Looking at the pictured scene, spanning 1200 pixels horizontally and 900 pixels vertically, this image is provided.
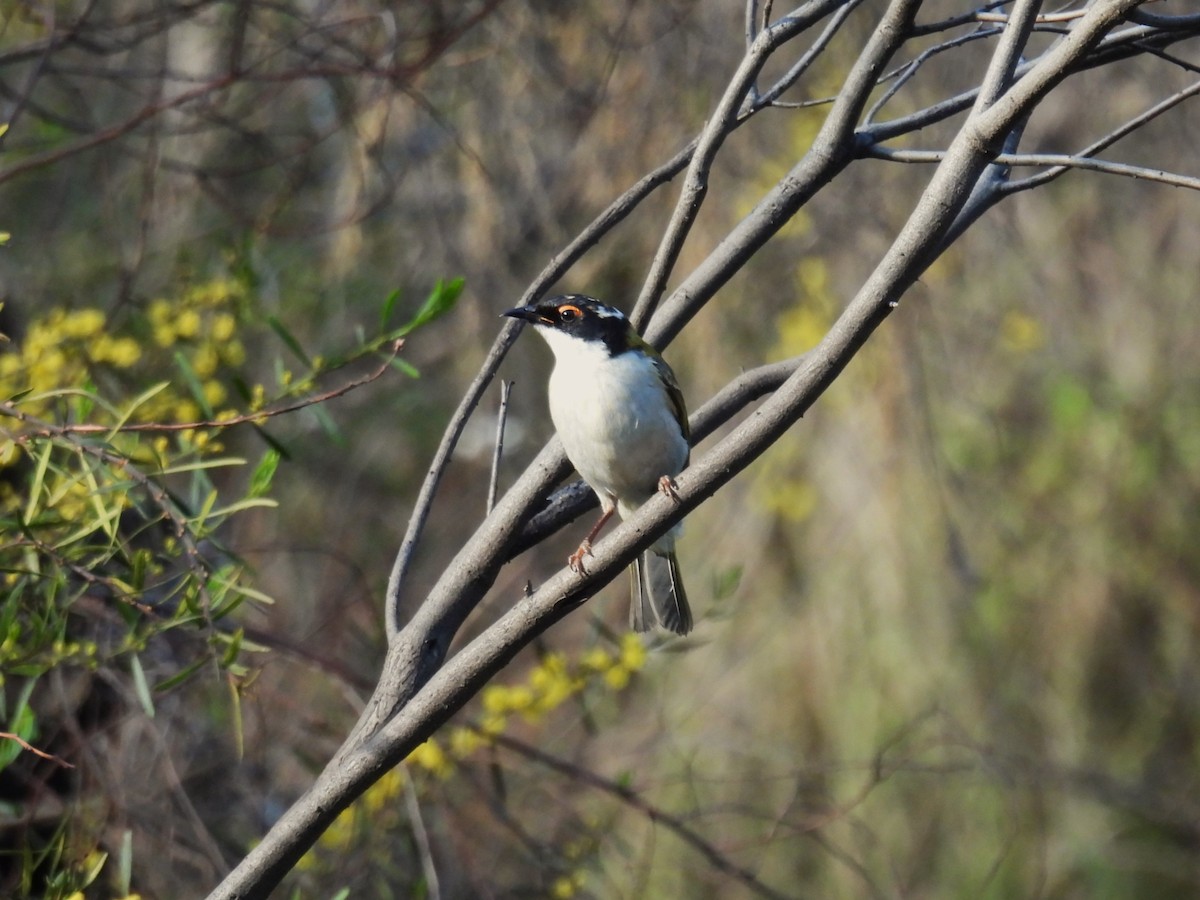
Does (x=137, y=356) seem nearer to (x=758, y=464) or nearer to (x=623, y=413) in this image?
(x=623, y=413)

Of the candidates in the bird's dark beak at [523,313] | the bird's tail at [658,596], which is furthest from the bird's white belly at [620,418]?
the bird's tail at [658,596]

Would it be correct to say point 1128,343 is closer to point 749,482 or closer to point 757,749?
point 749,482

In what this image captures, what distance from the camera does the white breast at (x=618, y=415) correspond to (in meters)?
3.68

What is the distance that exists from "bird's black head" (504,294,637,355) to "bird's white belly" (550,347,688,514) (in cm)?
5

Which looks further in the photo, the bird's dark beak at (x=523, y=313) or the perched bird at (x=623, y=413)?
the perched bird at (x=623, y=413)

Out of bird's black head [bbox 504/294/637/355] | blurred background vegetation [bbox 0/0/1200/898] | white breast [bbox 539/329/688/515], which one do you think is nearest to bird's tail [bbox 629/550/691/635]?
white breast [bbox 539/329/688/515]

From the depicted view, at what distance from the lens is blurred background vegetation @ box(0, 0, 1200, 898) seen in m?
5.90

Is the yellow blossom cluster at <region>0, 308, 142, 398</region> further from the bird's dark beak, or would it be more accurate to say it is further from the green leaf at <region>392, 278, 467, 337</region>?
the bird's dark beak

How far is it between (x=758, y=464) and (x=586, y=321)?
3.25 meters

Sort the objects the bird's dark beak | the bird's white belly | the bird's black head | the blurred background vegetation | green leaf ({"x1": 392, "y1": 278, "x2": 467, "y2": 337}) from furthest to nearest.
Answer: the blurred background vegetation, the bird's black head, the bird's white belly, the bird's dark beak, green leaf ({"x1": 392, "y1": 278, "x2": 467, "y2": 337})

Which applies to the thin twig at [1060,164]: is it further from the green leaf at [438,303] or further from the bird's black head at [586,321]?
the bird's black head at [586,321]

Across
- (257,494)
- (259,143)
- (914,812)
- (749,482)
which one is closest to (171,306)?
(259,143)

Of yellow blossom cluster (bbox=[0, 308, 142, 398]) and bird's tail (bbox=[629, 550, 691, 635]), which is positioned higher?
yellow blossom cluster (bbox=[0, 308, 142, 398])

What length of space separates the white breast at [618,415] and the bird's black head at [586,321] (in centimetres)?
3
